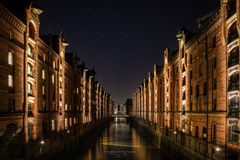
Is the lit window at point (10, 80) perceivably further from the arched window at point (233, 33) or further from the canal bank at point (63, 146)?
the arched window at point (233, 33)

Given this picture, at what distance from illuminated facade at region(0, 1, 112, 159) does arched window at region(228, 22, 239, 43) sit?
17545 millimetres

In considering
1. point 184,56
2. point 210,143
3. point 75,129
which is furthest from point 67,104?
point 210,143

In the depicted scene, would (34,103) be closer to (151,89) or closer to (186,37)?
(186,37)

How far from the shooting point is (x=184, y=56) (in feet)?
124

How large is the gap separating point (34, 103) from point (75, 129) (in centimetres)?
2617

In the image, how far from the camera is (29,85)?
98.9 ft

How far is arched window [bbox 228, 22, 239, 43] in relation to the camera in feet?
71.2

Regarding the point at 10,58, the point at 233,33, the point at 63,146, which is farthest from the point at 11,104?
the point at 63,146

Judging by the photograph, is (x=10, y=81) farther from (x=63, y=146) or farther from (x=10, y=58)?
(x=63, y=146)

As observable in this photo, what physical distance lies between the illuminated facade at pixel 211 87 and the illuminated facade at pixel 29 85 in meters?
16.5

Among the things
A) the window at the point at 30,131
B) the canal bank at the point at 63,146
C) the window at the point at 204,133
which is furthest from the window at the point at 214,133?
the window at the point at 30,131

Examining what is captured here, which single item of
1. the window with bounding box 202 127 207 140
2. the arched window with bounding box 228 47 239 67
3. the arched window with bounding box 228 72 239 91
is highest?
the arched window with bounding box 228 47 239 67

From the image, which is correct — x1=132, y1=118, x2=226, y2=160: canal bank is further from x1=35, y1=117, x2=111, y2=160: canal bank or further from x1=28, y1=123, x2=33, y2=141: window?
x1=28, y1=123, x2=33, y2=141: window

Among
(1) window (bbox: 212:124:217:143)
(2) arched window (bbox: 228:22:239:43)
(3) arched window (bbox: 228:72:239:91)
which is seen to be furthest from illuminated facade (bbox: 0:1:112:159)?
(3) arched window (bbox: 228:72:239:91)
